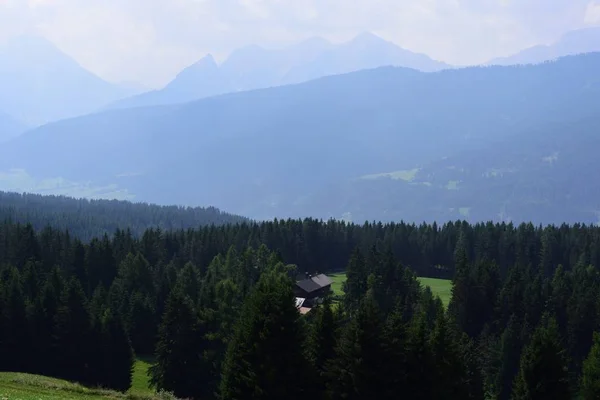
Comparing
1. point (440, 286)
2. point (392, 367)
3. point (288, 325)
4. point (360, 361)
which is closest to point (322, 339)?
point (288, 325)

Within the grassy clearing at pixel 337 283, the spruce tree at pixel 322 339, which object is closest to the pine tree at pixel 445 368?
the spruce tree at pixel 322 339

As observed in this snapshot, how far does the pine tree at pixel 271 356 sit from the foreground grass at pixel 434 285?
77.7 metres

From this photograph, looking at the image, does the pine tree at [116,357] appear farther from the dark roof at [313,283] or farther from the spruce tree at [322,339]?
the dark roof at [313,283]

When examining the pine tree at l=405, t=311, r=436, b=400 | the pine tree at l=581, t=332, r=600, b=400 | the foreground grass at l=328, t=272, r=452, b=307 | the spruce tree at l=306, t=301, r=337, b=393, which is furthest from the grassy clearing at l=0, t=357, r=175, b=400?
the foreground grass at l=328, t=272, r=452, b=307

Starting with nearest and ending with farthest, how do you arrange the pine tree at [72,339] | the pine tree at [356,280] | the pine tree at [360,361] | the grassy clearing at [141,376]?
the pine tree at [360,361] → the pine tree at [72,339] → the grassy clearing at [141,376] → the pine tree at [356,280]

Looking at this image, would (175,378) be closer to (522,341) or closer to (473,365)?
(473,365)

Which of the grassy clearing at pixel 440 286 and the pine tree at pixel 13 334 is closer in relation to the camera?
the pine tree at pixel 13 334

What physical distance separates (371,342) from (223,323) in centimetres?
2499

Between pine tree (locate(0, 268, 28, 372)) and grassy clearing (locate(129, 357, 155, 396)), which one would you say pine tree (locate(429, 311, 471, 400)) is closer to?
grassy clearing (locate(129, 357, 155, 396))

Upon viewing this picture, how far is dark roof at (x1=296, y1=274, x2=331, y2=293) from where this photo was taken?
11169 centimetres

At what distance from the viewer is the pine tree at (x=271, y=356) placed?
37.2 meters

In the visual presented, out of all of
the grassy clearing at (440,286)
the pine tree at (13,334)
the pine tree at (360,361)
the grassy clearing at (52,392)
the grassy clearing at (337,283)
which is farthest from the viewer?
the grassy clearing at (440,286)

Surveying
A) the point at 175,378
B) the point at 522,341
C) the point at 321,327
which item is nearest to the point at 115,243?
the point at 175,378

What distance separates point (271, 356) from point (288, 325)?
2.12m
